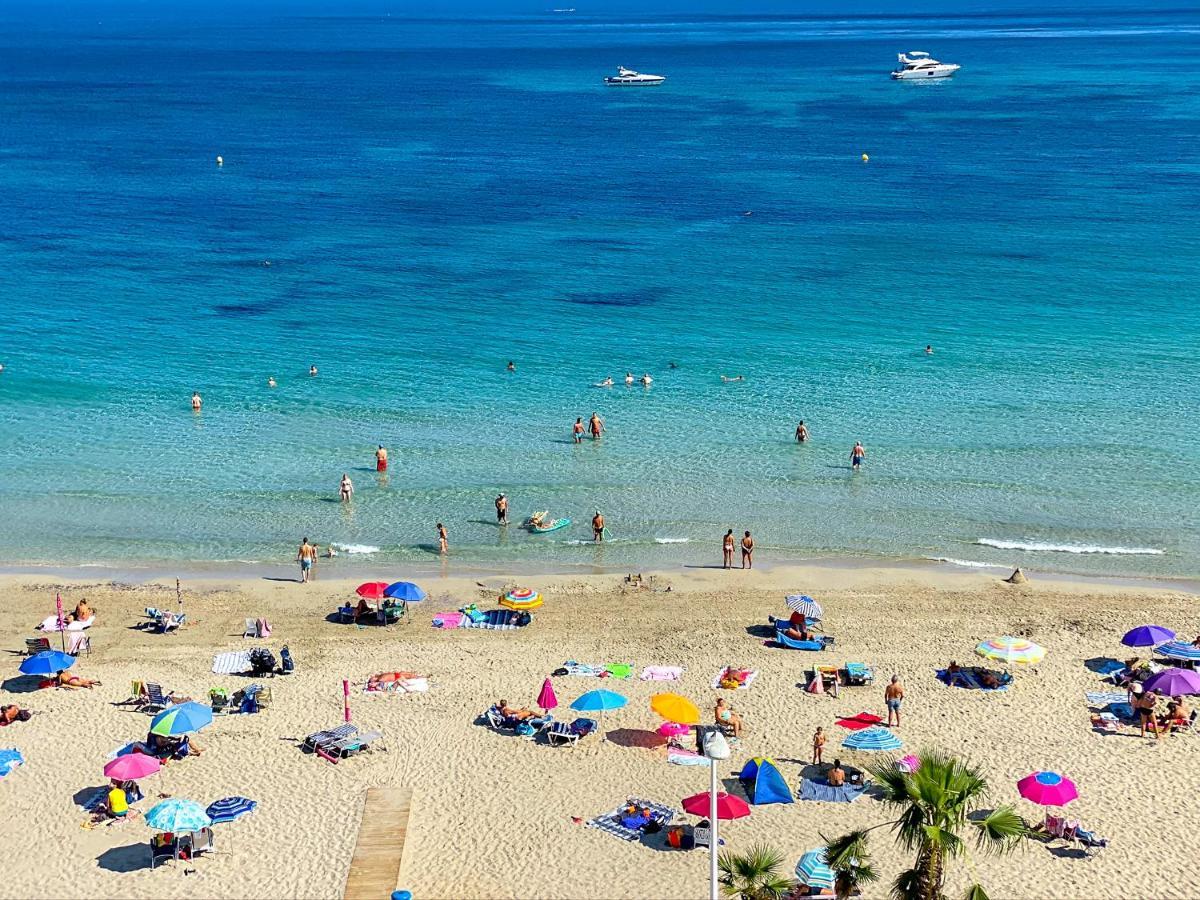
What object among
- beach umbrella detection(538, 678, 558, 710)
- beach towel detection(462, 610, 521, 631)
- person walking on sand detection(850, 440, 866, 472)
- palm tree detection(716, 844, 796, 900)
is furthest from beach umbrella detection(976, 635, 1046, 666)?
person walking on sand detection(850, 440, 866, 472)

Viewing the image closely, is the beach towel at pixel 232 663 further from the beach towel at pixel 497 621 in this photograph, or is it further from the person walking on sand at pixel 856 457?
the person walking on sand at pixel 856 457

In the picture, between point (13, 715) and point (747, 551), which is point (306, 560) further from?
point (747, 551)

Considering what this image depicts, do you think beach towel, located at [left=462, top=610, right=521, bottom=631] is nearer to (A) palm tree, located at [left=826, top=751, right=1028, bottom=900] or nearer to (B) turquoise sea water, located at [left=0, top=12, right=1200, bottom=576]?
(B) turquoise sea water, located at [left=0, top=12, right=1200, bottom=576]

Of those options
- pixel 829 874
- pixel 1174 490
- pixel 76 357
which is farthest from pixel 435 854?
pixel 76 357

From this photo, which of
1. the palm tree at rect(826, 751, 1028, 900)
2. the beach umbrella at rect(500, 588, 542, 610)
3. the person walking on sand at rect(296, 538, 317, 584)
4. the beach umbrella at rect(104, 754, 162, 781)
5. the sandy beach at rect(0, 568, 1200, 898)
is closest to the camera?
the palm tree at rect(826, 751, 1028, 900)

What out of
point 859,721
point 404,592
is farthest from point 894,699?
point 404,592

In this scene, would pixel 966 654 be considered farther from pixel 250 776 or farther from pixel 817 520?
pixel 250 776
